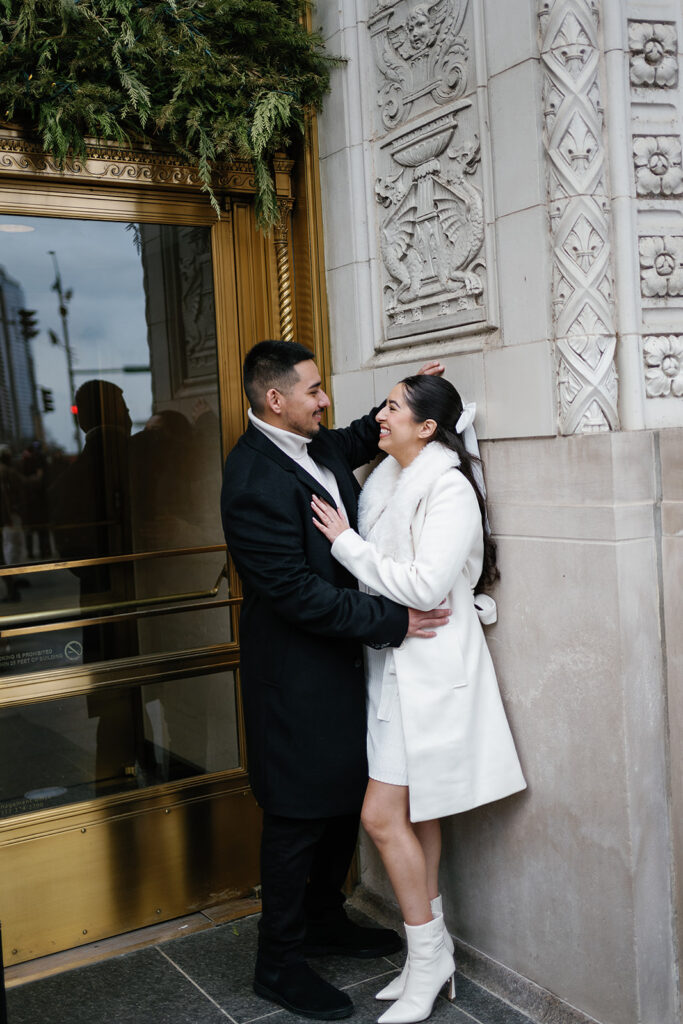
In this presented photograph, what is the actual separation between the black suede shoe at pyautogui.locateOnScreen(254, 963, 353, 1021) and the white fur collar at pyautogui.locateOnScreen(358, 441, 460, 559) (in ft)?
4.32

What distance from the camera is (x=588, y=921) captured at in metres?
2.67

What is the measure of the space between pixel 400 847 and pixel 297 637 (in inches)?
26.7

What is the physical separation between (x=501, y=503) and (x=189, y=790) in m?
1.59

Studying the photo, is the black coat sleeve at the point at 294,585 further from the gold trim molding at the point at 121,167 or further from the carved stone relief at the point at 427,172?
the gold trim molding at the point at 121,167

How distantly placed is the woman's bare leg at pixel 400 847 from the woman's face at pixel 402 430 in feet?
3.21

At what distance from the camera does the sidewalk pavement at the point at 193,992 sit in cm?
284

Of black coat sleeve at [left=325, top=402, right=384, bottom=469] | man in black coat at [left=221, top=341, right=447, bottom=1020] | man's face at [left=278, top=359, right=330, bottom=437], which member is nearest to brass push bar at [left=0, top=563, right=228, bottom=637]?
man in black coat at [left=221, top=341, right=447, bottom=1020]

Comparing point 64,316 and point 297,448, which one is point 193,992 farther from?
point 64,316

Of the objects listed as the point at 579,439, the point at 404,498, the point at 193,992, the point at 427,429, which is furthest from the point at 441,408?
the point at 193,992

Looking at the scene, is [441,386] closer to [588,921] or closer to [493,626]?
[493,626]

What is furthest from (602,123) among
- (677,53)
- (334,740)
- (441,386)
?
(334,740)

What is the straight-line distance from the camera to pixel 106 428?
10.8 feet

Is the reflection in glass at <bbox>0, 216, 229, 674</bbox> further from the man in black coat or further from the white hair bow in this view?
the white hair bow

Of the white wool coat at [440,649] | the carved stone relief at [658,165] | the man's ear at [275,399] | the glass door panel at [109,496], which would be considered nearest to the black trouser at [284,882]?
the white wool coat at [440,649]
